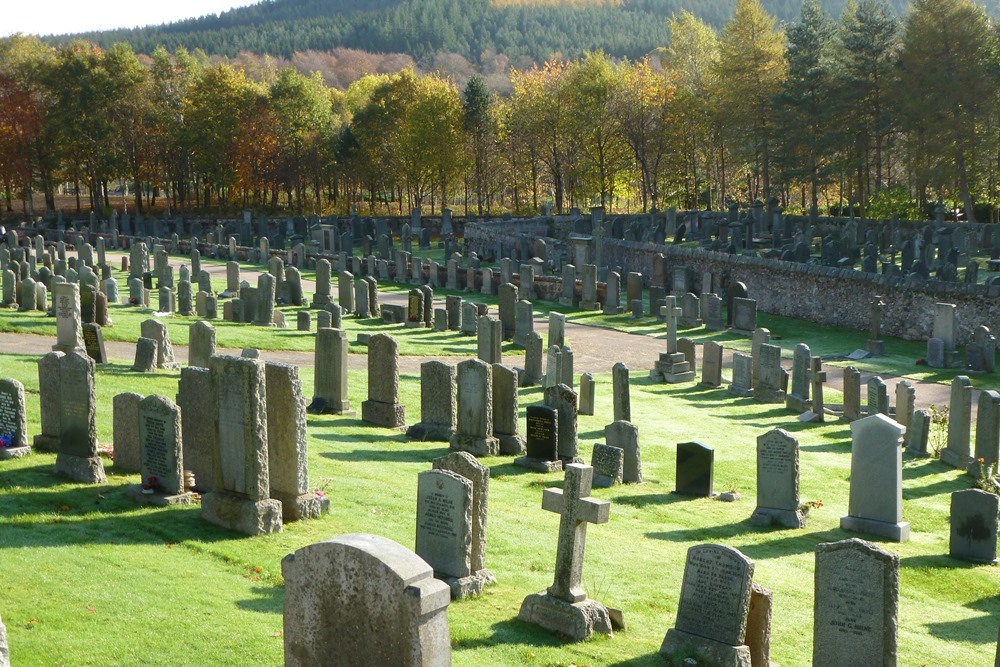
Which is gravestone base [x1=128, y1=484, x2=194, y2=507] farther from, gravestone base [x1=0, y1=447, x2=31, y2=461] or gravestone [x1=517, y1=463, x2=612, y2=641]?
gravestone [x1=517, y1=463, x2=612, y2=641]

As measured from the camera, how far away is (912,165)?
5484cm

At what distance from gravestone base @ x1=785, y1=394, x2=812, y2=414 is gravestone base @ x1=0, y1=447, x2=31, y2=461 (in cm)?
1484

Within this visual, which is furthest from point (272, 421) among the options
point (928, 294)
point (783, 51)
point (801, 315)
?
point (783, 51)

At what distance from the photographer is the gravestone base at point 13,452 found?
502 inches

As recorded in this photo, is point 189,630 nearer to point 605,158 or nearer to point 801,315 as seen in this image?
point 801,315

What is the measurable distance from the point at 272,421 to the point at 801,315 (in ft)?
94.0

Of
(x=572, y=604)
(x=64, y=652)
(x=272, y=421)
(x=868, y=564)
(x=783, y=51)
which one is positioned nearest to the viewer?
(x=64, y=652)

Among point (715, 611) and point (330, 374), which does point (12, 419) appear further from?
point (715, 611)

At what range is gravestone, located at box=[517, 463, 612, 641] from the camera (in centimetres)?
922

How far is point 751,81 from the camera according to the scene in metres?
60.2

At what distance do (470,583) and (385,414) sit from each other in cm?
761

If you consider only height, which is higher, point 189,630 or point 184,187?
point 184,187

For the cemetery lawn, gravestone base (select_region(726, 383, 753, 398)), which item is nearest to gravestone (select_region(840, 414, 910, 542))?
the cemetery lawn

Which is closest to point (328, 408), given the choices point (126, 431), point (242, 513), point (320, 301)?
point (126, 431)
